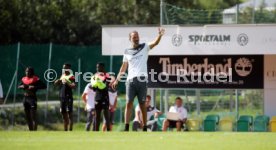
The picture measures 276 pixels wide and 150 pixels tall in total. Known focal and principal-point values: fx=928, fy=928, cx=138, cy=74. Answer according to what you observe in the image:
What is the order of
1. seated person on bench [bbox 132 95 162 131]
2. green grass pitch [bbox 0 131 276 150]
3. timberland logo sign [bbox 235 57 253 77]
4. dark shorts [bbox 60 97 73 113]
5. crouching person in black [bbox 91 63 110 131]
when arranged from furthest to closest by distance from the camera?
1. timberland logo sign [bbox 235 57 253 77]
2. seated person on bench [bbox 132 95 162 131]
3. dark shorts [bbox 60 97 73 113]
4. crouching person in black [bbox 91 63 110 131]
5. green grass pitch [bbox 0 131 276 150]

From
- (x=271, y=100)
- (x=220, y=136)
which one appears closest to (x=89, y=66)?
(x=271, y=100)

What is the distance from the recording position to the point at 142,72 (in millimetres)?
20391

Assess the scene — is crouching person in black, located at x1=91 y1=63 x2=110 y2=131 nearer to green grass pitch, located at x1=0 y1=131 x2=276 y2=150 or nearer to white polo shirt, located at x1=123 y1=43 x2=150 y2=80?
white polo shirt, located at x1=123 y1=43 x2=150 y2=80

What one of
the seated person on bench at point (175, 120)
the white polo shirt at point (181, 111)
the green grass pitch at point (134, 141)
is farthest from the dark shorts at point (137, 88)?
the white polo shirt at point (181, 111)

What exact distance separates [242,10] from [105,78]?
3153cm

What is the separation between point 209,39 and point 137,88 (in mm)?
7407

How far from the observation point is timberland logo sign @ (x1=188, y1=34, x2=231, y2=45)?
27.3m

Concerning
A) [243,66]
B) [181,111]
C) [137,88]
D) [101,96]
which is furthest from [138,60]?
[243,66]

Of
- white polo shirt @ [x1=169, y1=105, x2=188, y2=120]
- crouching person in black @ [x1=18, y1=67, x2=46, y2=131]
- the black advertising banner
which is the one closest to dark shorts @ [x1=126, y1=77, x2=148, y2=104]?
crouching person in black @ [x1=18, y1=67, x2=46, y2=131]

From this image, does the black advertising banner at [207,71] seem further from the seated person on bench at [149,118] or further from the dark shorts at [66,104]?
the dark shorts at [66,104]

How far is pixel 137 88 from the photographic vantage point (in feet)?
66.9

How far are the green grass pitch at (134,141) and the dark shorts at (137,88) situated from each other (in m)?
1.95

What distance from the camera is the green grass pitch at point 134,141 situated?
51.4ft

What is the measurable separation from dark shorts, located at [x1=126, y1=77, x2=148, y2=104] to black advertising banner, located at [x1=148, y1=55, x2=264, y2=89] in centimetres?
751
